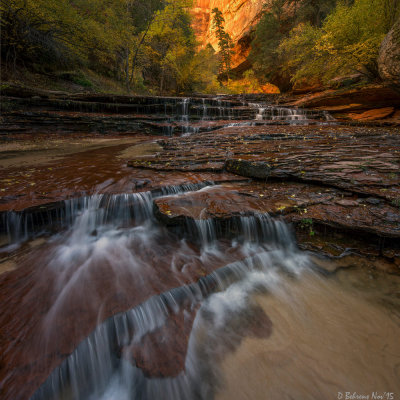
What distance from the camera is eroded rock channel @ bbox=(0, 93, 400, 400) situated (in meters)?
1.59

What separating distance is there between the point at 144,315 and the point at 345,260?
2729 millimetres

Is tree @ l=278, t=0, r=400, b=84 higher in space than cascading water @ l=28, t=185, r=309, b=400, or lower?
higher

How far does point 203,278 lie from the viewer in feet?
7.97

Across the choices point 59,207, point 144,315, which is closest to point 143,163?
point 59,207

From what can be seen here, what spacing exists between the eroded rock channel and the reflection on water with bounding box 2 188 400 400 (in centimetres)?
1

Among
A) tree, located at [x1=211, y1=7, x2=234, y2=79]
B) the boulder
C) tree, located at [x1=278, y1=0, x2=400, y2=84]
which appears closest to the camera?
the boulder

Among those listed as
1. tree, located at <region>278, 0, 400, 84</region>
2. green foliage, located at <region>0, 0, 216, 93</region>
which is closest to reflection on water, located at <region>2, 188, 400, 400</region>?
tree, located at <region>278, 0, 400, 84</region>

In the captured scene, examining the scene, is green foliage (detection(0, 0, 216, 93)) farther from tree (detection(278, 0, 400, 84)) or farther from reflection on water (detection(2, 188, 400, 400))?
reflection on water (detection(2, 188, 400, 400))

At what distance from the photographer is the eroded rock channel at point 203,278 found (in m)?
1.59

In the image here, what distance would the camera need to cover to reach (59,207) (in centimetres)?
334

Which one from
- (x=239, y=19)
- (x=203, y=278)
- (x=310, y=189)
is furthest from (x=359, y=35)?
(x=239, y=19)

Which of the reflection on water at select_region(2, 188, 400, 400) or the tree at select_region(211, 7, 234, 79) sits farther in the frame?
the tree at select_region(211, 7, 234, 79)

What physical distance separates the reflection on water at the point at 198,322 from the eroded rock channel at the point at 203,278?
11 mm

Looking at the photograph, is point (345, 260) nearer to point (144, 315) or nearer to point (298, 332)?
point (298, 332)
